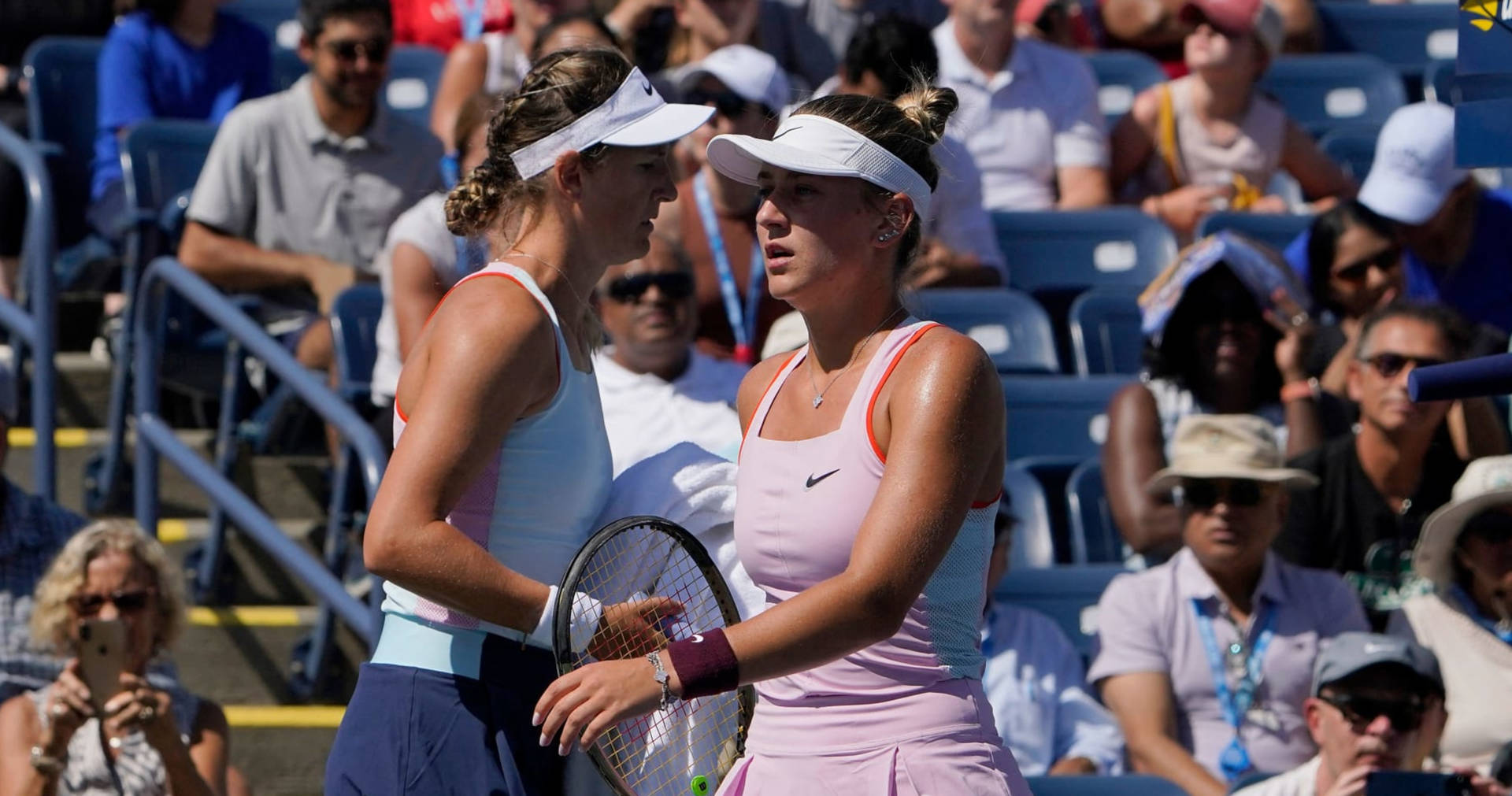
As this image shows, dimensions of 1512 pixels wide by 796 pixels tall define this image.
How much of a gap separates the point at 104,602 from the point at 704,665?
264cm

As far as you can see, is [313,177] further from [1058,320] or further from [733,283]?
[1058,320]

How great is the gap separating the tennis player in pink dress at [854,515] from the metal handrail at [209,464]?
2058 mm

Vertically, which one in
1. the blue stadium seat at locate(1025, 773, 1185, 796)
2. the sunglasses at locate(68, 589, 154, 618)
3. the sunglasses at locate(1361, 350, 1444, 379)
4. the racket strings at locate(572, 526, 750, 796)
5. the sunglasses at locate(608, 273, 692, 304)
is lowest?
the blue stadium seat at locate(1025, 773, 1185, 796)

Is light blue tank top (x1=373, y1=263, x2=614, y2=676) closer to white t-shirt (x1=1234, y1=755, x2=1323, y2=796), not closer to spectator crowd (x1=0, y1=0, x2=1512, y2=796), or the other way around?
spectator crowd (x1=0, y1=0, x2=1512, y2=796)

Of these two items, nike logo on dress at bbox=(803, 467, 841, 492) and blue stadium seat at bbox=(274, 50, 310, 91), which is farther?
blue stadium seat at bbox=(274, 50, 310, 91)

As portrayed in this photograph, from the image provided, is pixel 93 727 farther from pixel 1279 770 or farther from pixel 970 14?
pixel 970 14

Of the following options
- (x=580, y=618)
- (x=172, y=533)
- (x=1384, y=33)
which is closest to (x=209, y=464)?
(x=172, y=533)

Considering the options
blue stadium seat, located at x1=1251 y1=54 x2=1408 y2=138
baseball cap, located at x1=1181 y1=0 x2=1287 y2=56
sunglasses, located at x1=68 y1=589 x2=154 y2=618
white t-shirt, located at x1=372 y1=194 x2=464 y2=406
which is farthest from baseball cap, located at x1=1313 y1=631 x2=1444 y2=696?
blue stadium seat, located at x1=1251 y1=54 x2=1408 y2=138

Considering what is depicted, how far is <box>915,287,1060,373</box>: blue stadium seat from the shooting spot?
6.07 metres

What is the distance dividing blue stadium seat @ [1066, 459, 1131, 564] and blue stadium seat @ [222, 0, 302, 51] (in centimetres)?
374

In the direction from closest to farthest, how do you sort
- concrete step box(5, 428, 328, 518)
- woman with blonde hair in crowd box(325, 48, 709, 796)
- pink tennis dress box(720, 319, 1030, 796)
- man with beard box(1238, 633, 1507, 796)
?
1. pink tennis dress box(720, 319, 1030, 796)
2. woman with blonde hair in crowd box(325, 48, 709, 796)
3. man with beard box(1238, 633, 1507, 796)
4. concrete step box(5, 428, 328, 518)

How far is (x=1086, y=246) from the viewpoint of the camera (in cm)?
669

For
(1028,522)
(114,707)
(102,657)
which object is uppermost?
(102,657)

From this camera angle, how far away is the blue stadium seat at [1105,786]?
3.84 metres
